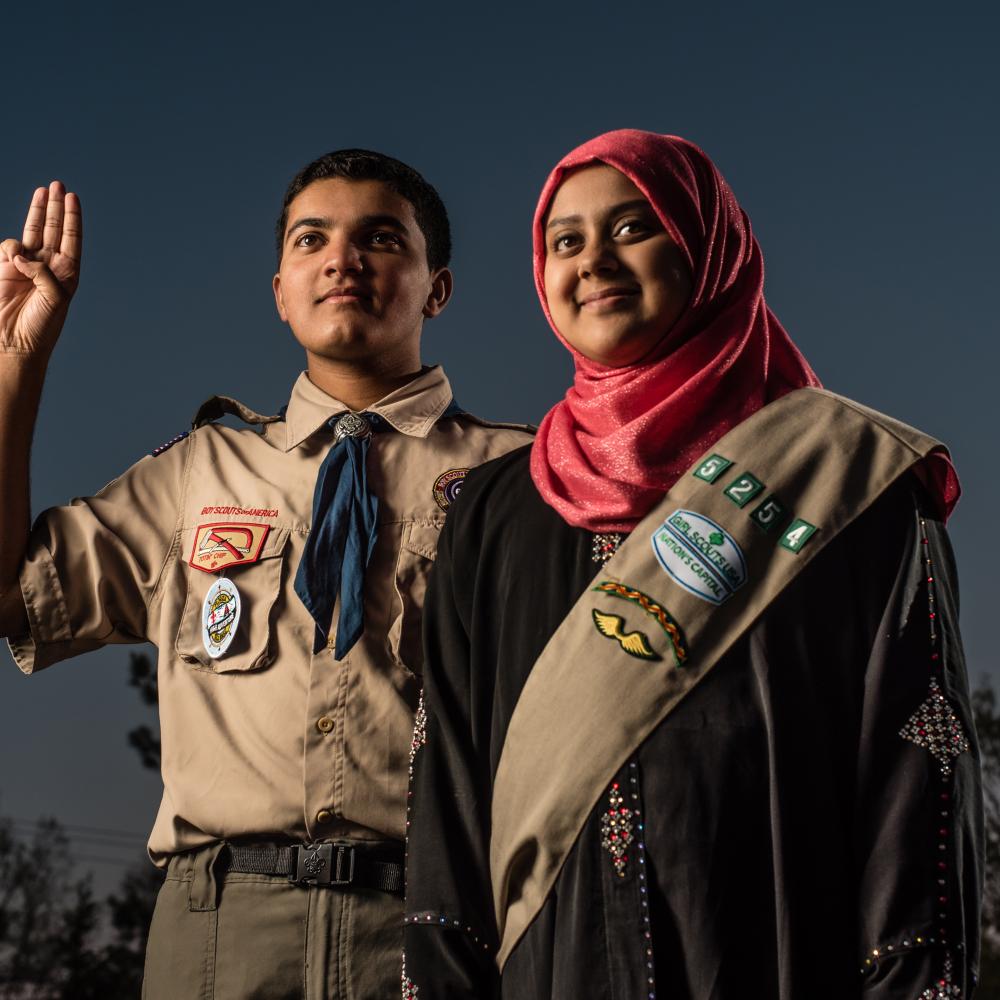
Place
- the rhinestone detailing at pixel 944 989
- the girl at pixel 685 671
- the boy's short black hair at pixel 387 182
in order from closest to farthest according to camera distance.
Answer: the rhinestone detailing at pixel 944 989 < the girl at pixel 685 671 < the boy's short black hair at pixel 387 182

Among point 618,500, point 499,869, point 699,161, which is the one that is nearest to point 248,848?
point 499,869

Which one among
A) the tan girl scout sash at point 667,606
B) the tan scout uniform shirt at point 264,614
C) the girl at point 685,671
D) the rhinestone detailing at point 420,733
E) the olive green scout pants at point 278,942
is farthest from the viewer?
the tan scout uniform shirt at point 264,614

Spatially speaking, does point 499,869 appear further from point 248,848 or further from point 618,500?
point 248,848

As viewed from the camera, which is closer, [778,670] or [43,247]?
[778,670]

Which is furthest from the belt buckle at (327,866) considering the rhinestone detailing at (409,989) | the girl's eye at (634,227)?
the girl's eye at (634,227)

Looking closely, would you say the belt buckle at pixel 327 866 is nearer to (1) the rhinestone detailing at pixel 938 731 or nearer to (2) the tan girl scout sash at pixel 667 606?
(2) the tan girl scout sash at pixel 667 606

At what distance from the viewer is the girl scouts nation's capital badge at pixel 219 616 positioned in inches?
115

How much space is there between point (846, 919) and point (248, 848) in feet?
4.10

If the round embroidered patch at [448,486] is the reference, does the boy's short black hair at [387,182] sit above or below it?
above

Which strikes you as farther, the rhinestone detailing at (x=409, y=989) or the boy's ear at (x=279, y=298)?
the boy's ear at (x=279, y=298)

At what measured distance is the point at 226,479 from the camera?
3.16 metres

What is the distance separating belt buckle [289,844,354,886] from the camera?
2699 millimetres

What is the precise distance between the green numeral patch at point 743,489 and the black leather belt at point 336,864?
101 centimetres

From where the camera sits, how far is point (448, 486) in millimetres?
3043
